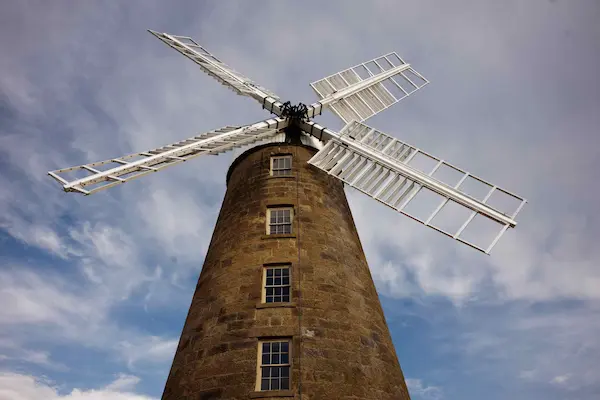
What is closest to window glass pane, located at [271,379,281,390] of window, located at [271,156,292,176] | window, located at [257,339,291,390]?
window, located at [257,339,291,390]

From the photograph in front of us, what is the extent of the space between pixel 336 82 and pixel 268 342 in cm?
1595

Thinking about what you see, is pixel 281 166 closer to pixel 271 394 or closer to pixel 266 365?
pixel 266 365

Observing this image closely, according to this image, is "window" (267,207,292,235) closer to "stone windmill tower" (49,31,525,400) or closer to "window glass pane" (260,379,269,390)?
"stone windmill tower" (49,31,525,400)

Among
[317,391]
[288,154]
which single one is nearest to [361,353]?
[317,391]

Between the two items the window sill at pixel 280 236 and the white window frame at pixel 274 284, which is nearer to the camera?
the white window frame at pixel 274 284

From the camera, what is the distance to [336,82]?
79.6 feet

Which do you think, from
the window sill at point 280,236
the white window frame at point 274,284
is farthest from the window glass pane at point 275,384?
the window sill at point 280,236

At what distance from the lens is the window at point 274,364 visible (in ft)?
38.7

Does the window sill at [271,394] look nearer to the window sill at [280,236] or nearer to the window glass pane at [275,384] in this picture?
the window glass pane at [275,384]

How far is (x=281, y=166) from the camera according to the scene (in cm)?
1762

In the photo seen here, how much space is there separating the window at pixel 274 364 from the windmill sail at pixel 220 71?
12.8 meters

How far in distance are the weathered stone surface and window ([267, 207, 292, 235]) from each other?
0.84ft

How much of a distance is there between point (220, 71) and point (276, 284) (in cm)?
1427

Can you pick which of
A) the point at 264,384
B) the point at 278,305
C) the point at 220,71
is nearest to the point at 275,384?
the point at 264,384
